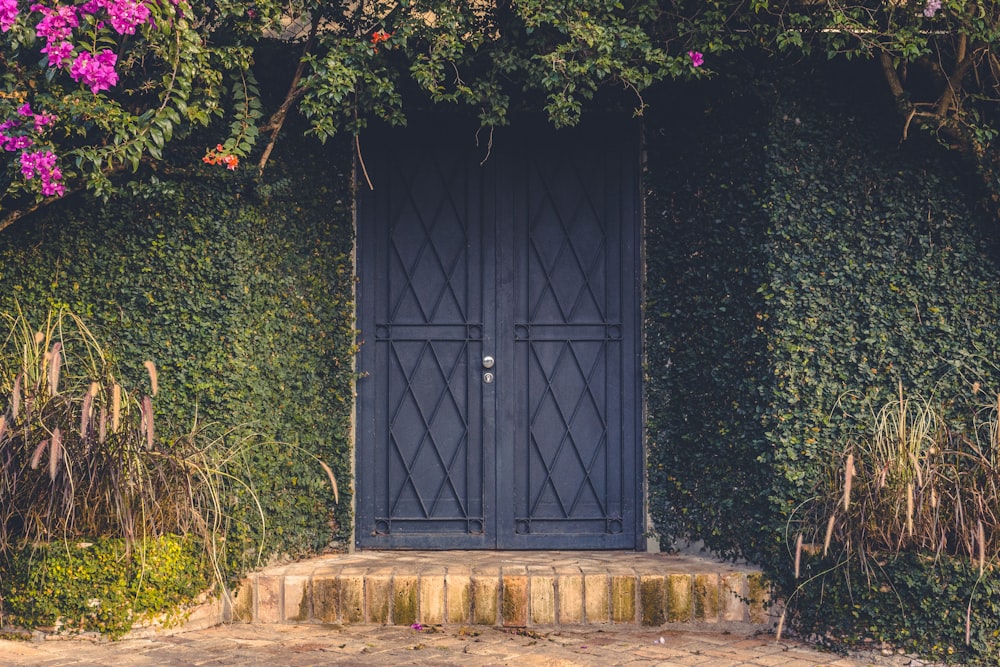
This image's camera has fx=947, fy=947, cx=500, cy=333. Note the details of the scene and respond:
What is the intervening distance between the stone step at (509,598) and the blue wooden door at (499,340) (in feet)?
2.91

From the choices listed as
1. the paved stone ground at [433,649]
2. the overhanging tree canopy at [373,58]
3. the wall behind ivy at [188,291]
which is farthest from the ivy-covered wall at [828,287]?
the wall behind ivy at [188,291]

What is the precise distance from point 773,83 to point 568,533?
2893mm

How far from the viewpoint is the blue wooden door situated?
589cm

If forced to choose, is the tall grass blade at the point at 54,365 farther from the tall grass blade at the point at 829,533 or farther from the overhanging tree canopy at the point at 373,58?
the tall grass blade at the point at 829,533

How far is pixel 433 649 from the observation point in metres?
4.43

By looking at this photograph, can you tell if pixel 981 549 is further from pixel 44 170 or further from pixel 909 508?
pixel 44 170

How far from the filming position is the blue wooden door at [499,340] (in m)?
5.89

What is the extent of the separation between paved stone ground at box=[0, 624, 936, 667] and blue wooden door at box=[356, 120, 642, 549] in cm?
112

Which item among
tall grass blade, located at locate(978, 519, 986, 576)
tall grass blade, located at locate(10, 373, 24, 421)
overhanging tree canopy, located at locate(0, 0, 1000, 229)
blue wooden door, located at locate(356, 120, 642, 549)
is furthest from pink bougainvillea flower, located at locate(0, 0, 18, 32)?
tall grass blade, located at locate(978, 519, 986, 576)

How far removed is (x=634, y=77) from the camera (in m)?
4.89

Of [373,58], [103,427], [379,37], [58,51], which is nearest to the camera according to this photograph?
[103,427]

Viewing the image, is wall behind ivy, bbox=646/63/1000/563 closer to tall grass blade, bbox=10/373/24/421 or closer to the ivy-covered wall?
the ivy-covered wall

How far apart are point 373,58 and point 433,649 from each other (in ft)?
9.89

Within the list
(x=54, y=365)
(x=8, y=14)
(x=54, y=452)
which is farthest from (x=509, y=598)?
(x=8, y=14)
